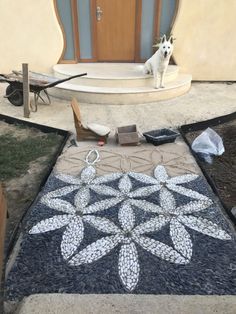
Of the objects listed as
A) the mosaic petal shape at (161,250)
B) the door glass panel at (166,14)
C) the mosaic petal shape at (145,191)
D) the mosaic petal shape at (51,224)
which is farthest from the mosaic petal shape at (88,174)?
the door glass panel at (166,14)

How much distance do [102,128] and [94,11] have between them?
3.79m

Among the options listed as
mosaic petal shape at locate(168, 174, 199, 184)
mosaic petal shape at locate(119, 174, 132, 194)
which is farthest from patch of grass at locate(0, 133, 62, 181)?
mosaic petal shape at locate(168, 174, 199, 184)

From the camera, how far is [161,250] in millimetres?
2012

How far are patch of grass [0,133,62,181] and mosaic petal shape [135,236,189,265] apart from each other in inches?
63.8

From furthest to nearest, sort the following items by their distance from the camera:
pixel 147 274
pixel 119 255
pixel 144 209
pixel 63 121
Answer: pixel 63 121 < pixel 144 209 < pixel 119 255 < pixel 147 274

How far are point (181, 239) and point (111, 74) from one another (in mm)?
4215

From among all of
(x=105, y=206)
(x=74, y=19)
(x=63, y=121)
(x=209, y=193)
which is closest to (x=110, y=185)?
(x=105, y=206)

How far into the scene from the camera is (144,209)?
7.98 feet

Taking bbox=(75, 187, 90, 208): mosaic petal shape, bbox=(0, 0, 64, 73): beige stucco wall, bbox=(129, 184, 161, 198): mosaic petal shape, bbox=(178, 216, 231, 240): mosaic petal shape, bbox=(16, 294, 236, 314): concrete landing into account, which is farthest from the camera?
bbox=(0, 0, 64, 73): beige stucco wall

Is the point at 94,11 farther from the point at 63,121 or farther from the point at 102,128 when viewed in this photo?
the point at 102,128

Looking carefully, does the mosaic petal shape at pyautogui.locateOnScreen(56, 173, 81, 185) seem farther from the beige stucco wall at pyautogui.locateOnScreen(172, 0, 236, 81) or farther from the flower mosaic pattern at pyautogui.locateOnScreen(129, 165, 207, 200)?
the beige stucco wall at pyautogui.locateOnScreen(172, 0, 236, 81)

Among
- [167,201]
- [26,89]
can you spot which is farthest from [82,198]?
[26,89]

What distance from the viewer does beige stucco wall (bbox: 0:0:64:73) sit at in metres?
5.87

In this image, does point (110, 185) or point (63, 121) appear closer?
point (110, 185)
